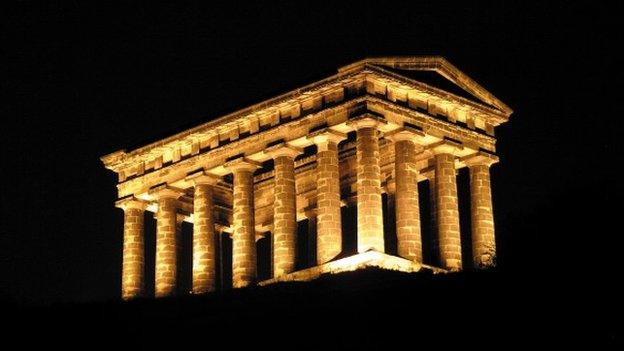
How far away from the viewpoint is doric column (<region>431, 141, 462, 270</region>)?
73062 mm

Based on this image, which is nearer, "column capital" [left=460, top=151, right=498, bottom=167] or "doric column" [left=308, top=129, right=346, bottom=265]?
"doric column" [left=308, top=129, right=346, bottom=265]

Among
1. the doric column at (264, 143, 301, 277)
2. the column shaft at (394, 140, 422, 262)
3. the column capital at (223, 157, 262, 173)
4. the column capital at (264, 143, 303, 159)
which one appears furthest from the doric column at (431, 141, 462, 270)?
the column capital at (223, 157, 262, 173)

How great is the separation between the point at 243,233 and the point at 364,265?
984cm

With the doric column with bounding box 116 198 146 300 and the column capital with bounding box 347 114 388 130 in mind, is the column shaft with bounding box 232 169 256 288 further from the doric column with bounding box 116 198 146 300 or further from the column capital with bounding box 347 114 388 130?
the column capital with bounding box 347 114 388 130

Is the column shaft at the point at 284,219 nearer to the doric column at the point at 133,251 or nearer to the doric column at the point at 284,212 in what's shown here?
the doric column at the point at 284,212

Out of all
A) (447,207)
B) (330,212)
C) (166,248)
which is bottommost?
(330,212)

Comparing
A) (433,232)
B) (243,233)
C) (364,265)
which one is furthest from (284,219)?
(364,265)

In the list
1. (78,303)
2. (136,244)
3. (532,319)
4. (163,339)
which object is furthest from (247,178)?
(532,319)

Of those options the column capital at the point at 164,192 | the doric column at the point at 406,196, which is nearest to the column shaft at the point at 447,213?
the doric column at the point at 406,196

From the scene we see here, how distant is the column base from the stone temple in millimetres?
62

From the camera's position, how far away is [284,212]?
74.4m

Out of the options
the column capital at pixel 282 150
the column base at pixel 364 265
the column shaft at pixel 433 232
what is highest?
the column capital at pixel 282 150

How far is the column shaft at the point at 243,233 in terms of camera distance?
248 ft

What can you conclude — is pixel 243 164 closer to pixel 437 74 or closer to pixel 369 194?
pixel 369 194
